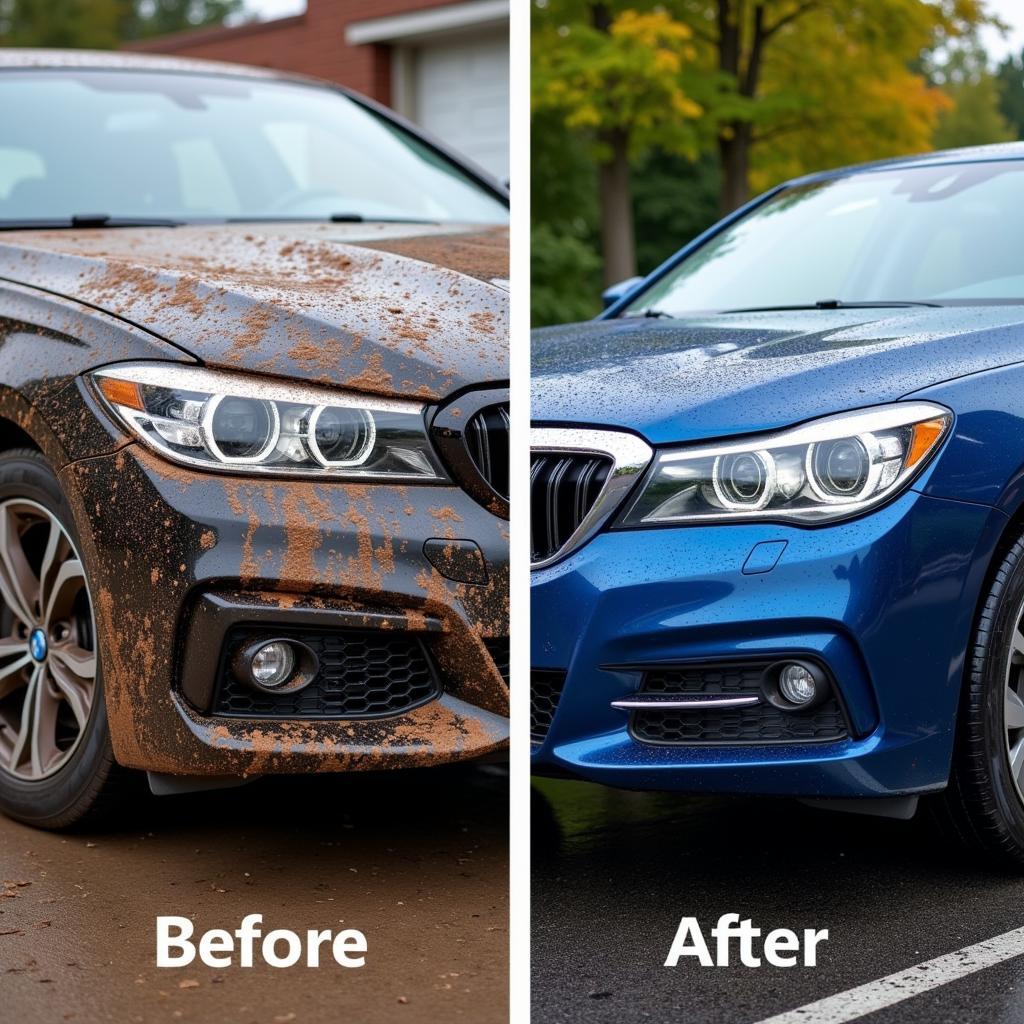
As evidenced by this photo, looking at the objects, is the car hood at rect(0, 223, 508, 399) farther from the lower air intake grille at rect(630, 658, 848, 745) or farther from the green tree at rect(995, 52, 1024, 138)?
the green tree at rect(995, 52, 1024, 138)

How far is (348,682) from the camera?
3.16 m

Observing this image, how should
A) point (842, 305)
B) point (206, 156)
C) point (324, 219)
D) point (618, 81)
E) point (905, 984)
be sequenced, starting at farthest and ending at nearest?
point (618, 81) < point (206, 156) < point (324, 219) < point (842, 305) < point (905, 984)

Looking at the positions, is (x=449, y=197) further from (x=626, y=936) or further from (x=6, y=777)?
(x=626, y=936)

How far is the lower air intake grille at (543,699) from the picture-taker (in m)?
3.12

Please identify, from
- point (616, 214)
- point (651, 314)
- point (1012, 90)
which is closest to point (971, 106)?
point (1012, 90)

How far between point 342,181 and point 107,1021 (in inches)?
124

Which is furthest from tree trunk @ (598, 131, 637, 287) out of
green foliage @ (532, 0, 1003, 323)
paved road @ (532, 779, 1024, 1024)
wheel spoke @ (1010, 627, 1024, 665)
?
wheel spoke @ (1010, 627, 1024, 665)

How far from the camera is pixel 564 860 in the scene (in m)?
3.50

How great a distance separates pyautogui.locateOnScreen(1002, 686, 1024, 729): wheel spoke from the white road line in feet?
1.43

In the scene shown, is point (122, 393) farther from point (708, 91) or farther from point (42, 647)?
point (708, 91)

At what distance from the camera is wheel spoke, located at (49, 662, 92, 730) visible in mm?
3459

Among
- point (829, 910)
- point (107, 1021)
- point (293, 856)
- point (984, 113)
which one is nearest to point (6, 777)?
point (293, 856)

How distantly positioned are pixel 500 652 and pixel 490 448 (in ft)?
1.29

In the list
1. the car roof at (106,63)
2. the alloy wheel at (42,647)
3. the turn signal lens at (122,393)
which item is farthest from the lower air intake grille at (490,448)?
the car roof at (106,63)
